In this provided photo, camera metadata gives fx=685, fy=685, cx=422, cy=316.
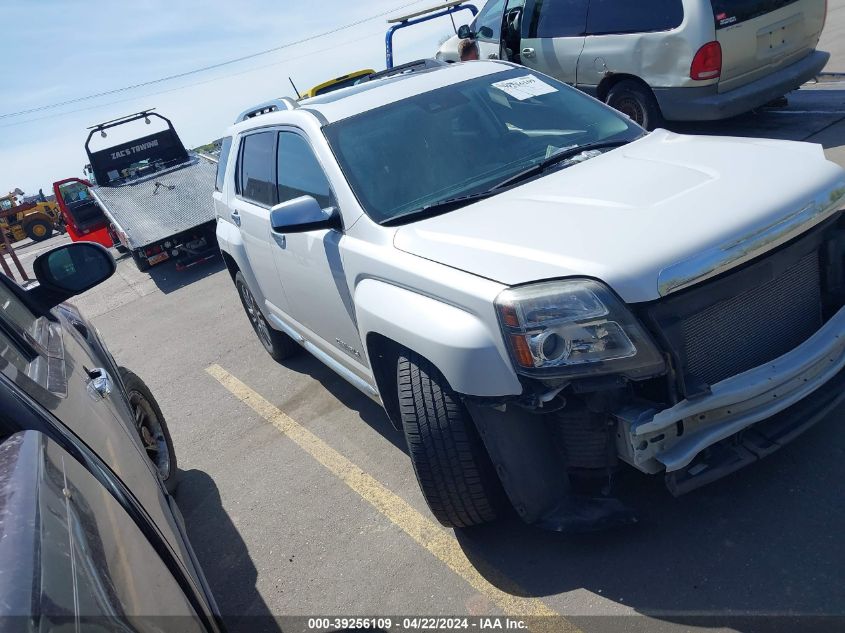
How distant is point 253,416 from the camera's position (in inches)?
200

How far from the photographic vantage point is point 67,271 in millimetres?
2896

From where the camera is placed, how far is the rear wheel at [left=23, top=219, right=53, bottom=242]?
81.3 ft

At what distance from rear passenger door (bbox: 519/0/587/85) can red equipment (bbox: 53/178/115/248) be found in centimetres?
902

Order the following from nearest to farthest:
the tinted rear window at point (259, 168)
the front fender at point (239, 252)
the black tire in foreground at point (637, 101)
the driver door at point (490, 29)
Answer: the tinted rear window at point (259, 168) < the front fender at point (239, 252) < the black tire in foreground at point (637, 101) < the driver door at point (490, 29)

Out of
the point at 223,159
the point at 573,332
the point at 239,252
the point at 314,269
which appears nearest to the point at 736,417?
the point at 573,332

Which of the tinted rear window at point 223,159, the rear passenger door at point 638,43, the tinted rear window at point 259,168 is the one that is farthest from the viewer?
the rear passenger door at point 638,43

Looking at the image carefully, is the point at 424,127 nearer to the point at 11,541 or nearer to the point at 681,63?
the point at 11,541

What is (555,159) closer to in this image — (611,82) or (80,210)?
(611,82)

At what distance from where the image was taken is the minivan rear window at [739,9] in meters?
6.76

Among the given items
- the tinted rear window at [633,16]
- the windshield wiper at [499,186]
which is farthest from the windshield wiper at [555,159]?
the tinted rear window at [633,16]

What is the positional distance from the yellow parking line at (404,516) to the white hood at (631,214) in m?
1.32

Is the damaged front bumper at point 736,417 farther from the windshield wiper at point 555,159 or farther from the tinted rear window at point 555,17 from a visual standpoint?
the tinted rear window at point 555,17

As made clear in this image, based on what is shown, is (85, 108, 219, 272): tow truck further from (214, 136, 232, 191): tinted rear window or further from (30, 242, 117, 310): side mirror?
(30, 242, 117, 310): side mirror

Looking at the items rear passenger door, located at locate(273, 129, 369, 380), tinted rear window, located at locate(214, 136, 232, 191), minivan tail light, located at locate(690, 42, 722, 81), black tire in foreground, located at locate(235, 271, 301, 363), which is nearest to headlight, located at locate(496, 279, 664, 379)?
rear passenger door, located at locate(273, 129, 369, 380)
